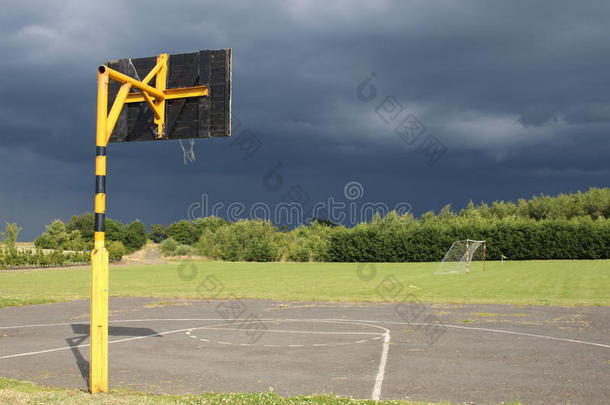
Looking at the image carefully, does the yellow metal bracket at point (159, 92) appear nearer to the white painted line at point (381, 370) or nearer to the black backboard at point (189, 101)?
the black backboard at point (189, 101)

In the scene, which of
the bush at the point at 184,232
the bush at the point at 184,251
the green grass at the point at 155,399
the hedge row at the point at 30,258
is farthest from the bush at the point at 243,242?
the green grass at the point at 155,399

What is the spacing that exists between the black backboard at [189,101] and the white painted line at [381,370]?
449 cm

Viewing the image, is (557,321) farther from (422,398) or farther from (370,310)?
(422,398)

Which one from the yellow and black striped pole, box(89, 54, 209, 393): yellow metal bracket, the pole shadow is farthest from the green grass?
the pole shadow

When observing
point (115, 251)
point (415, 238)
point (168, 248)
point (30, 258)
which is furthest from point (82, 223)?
point (415, 238)

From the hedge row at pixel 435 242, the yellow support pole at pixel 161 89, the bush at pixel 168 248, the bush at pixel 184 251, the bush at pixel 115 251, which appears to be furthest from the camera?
the bush at pixel 168 248

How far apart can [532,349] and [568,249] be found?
5317 centimetres

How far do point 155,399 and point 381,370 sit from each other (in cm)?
375

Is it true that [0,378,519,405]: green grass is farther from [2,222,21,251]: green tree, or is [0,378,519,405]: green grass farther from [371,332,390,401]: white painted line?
[2,222,21,251]: green tree

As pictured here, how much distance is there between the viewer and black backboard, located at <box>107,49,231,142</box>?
937cm

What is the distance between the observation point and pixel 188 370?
9352 mm

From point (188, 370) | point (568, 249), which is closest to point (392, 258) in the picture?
point (568, 249)

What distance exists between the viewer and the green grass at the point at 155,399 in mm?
6949

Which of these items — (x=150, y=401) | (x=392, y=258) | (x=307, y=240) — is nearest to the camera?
(x=150, y=401)
